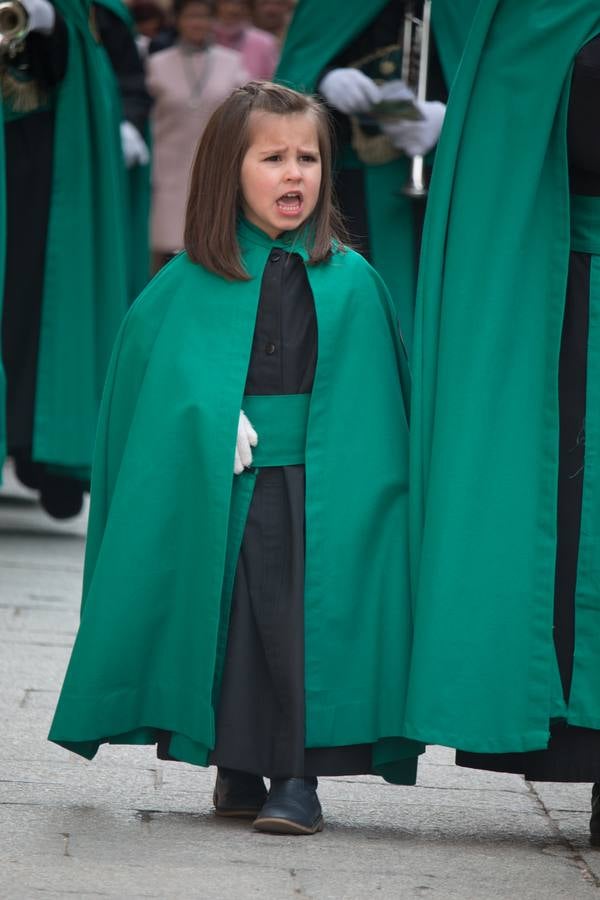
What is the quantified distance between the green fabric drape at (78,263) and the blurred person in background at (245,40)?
3922 mm

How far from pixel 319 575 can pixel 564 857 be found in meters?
0.67

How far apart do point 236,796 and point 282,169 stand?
1183mm

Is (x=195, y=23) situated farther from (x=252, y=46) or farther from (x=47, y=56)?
(x=47, y=56)

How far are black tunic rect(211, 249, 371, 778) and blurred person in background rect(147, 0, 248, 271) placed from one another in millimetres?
7050

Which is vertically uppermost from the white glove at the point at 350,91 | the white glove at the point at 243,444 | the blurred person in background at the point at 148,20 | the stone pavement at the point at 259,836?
the blurred person in background at the point at 148,20

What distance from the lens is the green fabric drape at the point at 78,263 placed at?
708 centimetres

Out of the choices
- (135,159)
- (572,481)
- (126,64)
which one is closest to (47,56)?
(135,159)

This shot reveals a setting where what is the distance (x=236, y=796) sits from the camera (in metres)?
3.76

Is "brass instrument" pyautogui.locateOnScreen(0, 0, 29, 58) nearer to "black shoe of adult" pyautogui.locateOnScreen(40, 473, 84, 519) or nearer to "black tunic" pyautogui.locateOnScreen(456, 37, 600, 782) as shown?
"black shoe of adult" pyautogui.locateOnScreen(40, 473, 84, 519)

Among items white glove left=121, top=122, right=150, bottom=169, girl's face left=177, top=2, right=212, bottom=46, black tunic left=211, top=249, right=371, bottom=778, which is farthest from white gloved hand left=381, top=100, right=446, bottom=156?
girl's face left=177, top=2, right=212, bottom=46

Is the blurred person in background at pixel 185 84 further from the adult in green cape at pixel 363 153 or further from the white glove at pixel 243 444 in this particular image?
the white glove at pixel 243 444

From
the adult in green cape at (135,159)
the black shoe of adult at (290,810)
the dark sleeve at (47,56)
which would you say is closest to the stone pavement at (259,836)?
the black shoe of adult at (290,810)

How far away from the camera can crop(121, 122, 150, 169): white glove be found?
26.6 feet

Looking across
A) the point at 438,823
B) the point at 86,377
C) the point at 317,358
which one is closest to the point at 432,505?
the point at 317,358
